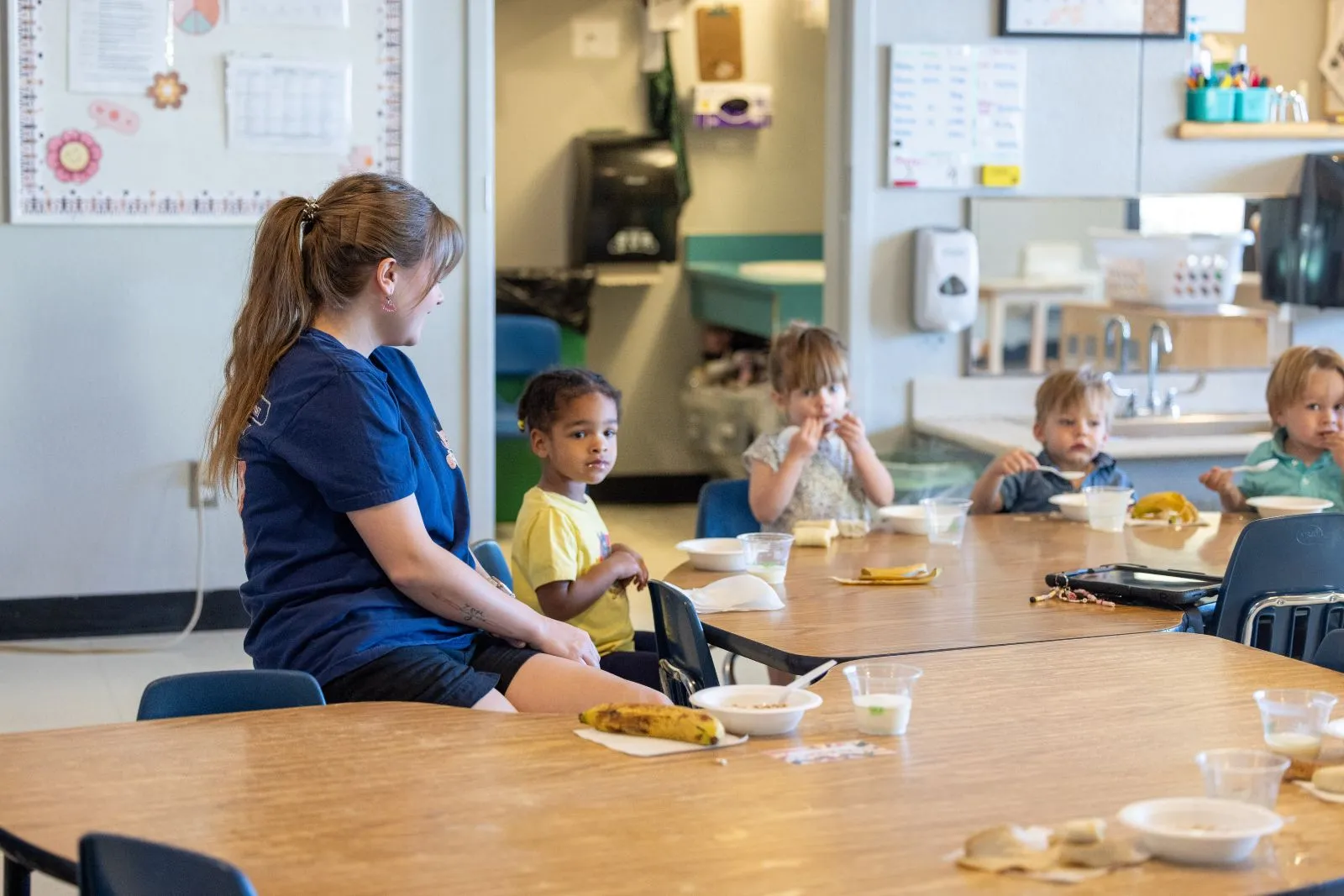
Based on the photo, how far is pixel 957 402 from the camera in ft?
17.6

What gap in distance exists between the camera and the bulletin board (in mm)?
4738

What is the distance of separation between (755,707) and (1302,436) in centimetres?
224

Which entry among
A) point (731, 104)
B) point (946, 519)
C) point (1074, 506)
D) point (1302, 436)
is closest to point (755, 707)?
point (946, 519)

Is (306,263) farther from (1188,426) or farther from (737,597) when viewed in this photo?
(1188,426)

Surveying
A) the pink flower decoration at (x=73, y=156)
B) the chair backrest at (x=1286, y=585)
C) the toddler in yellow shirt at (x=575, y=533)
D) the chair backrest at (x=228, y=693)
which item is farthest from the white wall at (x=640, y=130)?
the chair backrest at (x=228, y=693)

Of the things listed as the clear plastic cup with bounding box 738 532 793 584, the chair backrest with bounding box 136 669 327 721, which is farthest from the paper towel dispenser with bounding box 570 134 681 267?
the chair backrest with bounding box 136 669 327 721

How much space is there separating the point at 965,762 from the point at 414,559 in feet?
2.94

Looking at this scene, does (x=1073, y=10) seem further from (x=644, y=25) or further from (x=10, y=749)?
(x=10, y=749)

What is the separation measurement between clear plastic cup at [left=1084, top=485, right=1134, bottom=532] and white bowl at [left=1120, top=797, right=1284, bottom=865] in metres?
1.86

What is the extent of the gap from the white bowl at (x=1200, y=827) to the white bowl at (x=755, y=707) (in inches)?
17.3

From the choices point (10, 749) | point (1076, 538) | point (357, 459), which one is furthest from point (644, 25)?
point (10, 749)

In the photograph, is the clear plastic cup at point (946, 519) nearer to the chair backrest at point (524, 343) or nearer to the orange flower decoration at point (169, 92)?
the orange flower decoration at point (169, 92)

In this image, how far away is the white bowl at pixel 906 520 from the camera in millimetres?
3441

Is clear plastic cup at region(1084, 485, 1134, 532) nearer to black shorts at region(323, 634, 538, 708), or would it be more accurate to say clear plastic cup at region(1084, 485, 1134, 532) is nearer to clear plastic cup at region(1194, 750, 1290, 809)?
black shorts at region(323, 634, 538, 708)
